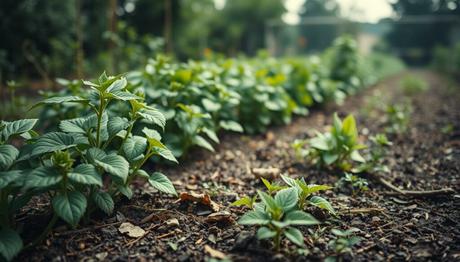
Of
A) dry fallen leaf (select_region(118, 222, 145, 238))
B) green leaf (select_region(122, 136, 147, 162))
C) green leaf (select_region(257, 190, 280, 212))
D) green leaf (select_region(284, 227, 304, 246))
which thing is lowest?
dry fallen leaf (select_region(118, 222, 145, 238))

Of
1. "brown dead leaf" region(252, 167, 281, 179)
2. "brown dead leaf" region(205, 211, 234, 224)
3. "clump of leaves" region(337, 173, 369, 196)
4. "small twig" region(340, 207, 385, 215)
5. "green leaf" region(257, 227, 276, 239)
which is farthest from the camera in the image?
"brown dead leaf" region(252, 167, 281, 179)

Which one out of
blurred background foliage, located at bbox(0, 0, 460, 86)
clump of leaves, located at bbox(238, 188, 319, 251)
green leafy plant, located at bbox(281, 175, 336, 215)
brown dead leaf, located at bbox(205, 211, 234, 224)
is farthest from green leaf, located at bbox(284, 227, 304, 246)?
blurred background foliage, located at bbox(0, 0, 460, 86)

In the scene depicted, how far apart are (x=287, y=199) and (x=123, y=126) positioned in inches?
31.2

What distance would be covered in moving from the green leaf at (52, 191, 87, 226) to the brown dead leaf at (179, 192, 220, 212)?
664mm

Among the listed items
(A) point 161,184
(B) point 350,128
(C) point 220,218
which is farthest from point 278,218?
(B) point 350,128

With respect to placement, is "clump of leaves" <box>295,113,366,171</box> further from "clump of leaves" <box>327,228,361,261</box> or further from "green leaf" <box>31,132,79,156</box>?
"green leaf" <box>31,132,79,156</box>

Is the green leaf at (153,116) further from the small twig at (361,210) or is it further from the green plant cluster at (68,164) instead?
the small twig at (361,210)

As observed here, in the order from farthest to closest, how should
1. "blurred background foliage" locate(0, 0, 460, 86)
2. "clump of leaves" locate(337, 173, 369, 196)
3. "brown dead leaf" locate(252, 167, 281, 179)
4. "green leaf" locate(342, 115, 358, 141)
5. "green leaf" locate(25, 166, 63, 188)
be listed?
"blurred background foliage" locate(0, 0, 460, 86)
"green leaf" locate(342, 115, 358, 141)
"brown dead leaf" locate(252, 167, 281, 179)
"clump of leaves" locate(337, 173, 369, 196)
"green leaf" locate(25, 166, 63, 188)

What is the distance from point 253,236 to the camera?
1.48 meters

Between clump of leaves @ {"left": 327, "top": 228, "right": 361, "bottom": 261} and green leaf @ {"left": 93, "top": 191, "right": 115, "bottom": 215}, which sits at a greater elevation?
green leaf @ {"left": 93, "top": 191, "right": 115, "bottom": 215}

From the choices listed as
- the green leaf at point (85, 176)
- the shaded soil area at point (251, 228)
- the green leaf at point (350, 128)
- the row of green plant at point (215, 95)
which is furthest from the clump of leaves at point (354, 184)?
the green leaf at point (85, 176)

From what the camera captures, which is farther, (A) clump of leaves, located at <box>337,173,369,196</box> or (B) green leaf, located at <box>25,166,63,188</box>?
(A) clump of leaves, located at <box>337,173,369,196</box>

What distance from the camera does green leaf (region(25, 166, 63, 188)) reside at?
1.19 m

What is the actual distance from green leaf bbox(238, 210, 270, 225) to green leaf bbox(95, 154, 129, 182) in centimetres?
49
